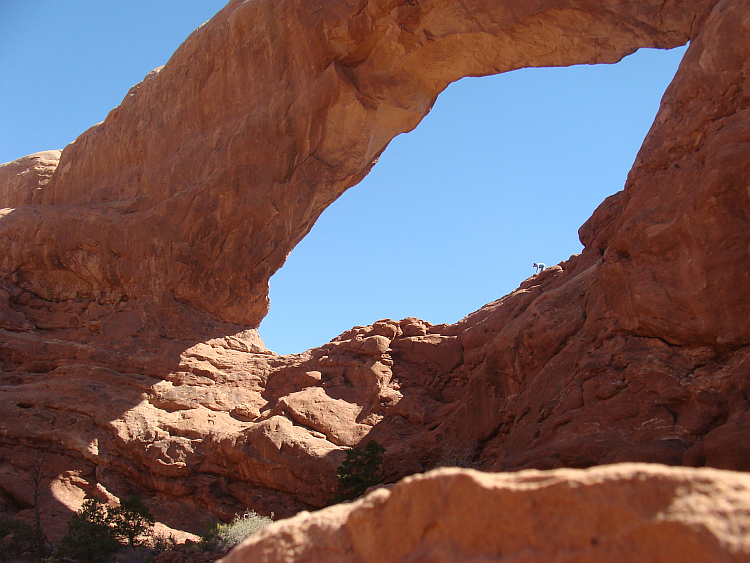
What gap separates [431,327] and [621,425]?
8.74 meters

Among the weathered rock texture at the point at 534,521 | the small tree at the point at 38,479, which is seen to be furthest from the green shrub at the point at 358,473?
the weathered rock texture at the point at 534,521

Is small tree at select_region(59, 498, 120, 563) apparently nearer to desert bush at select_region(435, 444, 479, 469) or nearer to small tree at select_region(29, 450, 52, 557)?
small tree at select_region(29, 450, 52, 557)

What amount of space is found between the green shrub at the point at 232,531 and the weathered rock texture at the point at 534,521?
8.45 m

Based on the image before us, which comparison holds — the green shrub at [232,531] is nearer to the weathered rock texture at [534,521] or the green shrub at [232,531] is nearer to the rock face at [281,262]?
the rock face at [281,262]

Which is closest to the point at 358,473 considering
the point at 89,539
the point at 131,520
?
the point at 131,520

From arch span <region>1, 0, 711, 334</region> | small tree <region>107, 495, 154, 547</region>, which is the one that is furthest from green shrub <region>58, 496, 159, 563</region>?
arch span <region>1, 0, 711, 334</region>

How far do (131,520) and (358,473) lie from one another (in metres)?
4.22

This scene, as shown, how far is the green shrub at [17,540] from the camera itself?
10.9 m

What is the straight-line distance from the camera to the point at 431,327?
57.7ft

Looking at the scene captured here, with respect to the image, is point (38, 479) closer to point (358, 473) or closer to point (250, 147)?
point (358, 473)

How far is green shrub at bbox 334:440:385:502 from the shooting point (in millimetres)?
11680

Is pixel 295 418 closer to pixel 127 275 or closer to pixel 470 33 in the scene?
pixel 127 275

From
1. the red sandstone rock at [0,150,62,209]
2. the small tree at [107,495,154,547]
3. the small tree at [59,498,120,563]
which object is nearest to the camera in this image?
the small tree at [59,498,120,563]

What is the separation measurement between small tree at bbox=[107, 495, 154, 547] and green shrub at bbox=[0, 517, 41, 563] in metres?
1.21
